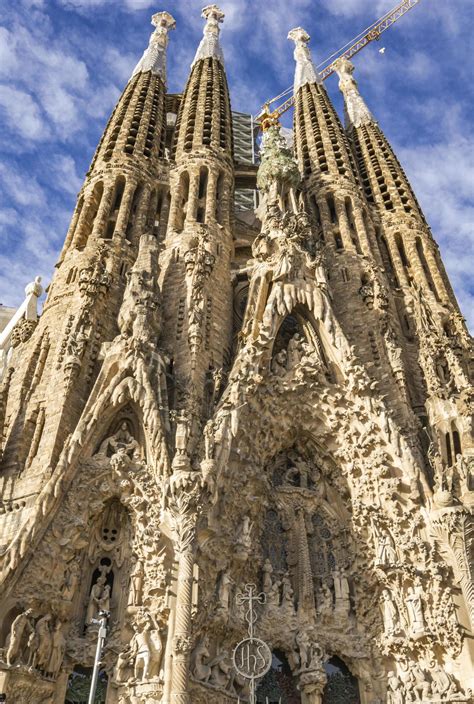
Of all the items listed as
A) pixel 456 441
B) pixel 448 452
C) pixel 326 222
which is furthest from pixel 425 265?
pixel 448 452

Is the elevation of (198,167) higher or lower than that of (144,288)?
higher

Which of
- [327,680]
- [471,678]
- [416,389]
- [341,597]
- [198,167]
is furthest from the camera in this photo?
[198,167]

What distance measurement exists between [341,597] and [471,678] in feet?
9.71

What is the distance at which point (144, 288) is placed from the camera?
50.5 ft

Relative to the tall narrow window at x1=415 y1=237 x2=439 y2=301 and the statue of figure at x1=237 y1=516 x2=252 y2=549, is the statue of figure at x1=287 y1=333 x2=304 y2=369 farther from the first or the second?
the tall narrow window at x1=415 y1=237 x2=439 y2=301

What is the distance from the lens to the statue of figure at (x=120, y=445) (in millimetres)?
12742

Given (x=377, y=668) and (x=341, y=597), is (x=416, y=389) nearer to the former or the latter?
(x=341, y=597)

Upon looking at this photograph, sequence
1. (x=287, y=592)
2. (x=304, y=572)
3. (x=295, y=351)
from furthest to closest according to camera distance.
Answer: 1. (x=295, y=351)
2. (x=304, y=572)
3. (x=287, y=592)

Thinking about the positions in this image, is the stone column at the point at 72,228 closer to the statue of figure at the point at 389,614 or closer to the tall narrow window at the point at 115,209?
the tall narrow window at the point at 115,209

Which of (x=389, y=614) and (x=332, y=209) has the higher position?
(x=332, y=209)

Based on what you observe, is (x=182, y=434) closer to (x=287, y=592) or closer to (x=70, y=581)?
(x=70, y=581)

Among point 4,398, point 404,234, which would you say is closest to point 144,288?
point 4,398

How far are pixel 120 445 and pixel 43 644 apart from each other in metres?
3.91

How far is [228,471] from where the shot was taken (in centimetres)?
1293
